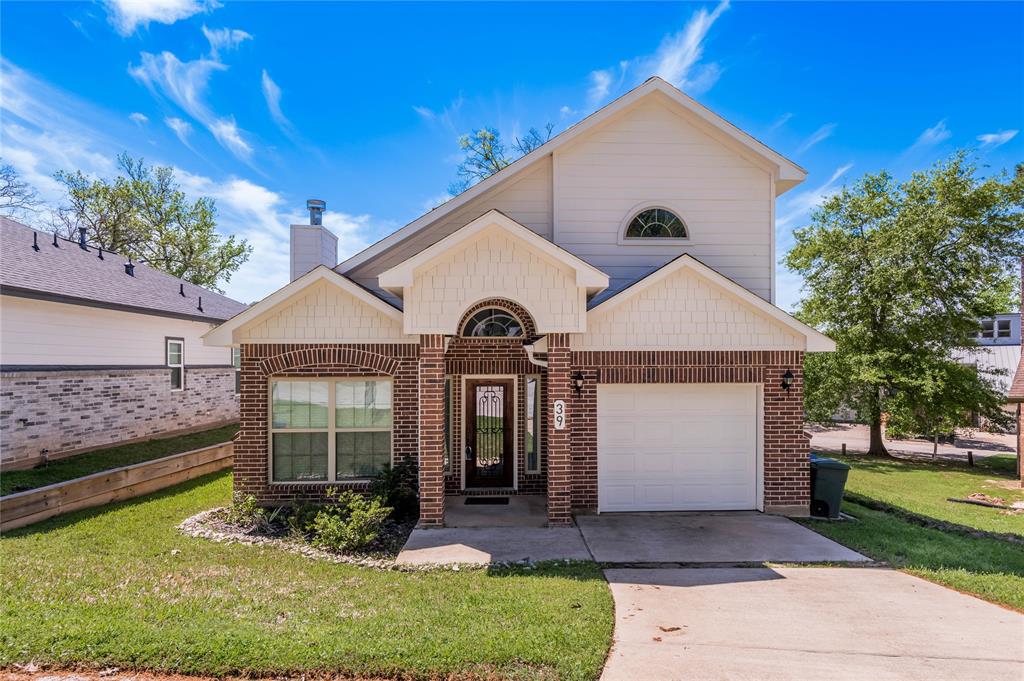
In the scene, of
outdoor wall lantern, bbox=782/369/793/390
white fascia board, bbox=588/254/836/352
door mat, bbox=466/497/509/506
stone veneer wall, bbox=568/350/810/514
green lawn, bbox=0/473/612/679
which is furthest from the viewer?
door mat, bbox=466/497/509/506

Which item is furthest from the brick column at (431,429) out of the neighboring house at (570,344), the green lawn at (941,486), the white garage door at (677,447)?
the green lawn at (941,486)

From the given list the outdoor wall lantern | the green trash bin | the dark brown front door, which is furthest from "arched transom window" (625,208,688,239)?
the green trash bin

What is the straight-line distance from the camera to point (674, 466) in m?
8.75

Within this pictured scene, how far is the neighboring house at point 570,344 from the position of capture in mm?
7691

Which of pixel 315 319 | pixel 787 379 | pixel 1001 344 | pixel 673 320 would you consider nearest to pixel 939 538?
pixel 787 379

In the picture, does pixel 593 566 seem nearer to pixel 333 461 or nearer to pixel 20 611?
pixel 333 461

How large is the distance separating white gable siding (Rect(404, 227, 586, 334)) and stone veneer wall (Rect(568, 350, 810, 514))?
1143mm

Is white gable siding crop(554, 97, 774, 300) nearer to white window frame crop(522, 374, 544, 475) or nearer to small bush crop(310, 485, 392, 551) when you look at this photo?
white window frame crop(522, 374, 544, 475)

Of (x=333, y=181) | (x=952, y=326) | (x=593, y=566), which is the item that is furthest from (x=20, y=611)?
(x=952, y=326)

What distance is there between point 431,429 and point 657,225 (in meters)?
5.80

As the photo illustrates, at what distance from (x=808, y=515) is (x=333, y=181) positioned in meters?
15.1

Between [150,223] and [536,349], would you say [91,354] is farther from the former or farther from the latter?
[150,223]

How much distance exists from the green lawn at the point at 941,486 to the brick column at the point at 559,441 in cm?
696

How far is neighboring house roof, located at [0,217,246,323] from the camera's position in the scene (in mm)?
11203
